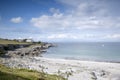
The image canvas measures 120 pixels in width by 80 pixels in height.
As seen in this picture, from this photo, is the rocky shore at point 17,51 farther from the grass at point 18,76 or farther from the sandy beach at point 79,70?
the grass at point 18,76

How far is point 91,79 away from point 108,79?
12.9 ft

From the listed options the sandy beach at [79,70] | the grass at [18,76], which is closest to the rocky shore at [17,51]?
the sandy beach at [79,70]

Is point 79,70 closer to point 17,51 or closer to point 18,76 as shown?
point 18,76

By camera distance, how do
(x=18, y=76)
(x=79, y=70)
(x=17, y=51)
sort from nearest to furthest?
(x=18, y=76)
(x=79, y=70)
(x=17, y=51)

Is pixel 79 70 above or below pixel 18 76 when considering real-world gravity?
below

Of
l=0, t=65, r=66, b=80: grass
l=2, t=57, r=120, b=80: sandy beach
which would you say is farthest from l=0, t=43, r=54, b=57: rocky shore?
l=0, t=65, r=66, b=80: grass

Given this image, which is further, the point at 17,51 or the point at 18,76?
the point at 17,51

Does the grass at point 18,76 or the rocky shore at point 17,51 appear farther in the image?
the rocky shore at point 17,51

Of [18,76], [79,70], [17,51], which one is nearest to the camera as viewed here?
[18,76]

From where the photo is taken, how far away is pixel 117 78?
28.5m

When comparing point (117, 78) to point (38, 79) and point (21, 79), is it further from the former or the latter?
point (21, 79)

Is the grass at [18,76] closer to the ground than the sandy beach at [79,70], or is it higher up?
higher up

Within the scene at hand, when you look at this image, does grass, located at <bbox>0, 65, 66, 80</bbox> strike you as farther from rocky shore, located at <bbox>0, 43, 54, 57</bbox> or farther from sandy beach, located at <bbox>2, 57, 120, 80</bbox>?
rocky shore, located at <bbox>0, 43, 54, 57</bbox>

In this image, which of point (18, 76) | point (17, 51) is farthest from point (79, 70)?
point (17, 51)
